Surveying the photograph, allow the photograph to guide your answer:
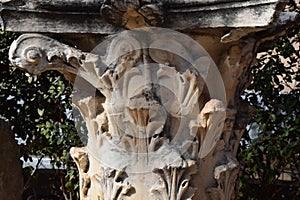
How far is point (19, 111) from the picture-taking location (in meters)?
6.16

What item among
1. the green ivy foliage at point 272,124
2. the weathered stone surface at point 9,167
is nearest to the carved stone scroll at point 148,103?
the weathered stone surface at point 9,167

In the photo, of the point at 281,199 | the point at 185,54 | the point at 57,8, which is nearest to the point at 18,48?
the point at 57,8

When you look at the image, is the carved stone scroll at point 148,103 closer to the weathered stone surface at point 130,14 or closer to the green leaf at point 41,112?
the weathered stone surface at point 130,14

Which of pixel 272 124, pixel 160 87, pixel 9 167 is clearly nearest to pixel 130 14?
pixel 160 87

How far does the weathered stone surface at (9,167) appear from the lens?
5301 mm

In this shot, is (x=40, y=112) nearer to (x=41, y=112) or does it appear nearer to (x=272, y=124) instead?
(x=41, y=112)

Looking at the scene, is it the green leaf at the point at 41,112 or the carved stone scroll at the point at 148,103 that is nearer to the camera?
the carved stone scroll at the point at 148,103

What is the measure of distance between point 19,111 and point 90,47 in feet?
9.85

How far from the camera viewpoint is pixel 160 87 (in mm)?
3168

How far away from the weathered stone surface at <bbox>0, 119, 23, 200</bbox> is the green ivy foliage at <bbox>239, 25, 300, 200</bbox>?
5.24 feet

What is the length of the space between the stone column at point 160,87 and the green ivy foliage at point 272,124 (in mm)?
2500

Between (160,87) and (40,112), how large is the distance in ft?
9.61

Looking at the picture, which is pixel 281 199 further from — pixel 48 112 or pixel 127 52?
pixel 127 52

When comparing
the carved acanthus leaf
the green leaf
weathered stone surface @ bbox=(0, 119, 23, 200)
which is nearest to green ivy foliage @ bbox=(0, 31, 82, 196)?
the green leaf
